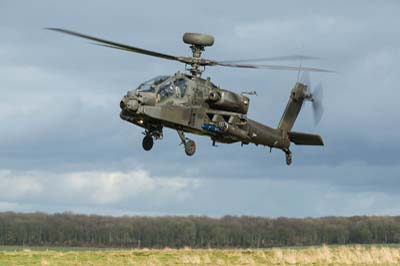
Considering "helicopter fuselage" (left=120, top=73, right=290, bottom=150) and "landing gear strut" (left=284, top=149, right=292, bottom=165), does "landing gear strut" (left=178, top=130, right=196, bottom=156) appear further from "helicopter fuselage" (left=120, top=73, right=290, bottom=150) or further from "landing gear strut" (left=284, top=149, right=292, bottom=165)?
"landing gear strut" (left=284, top=149, right=292, bottom=165)

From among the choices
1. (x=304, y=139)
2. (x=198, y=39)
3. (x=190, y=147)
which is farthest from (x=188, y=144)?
(x=304, y=139)

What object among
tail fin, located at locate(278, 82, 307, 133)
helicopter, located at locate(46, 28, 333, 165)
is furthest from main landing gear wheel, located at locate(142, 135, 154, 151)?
tail fin, located at locate(278, 82, 307, 133)

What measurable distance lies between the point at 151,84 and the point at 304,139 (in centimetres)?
1046

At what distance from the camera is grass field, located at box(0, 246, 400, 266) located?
35031mm

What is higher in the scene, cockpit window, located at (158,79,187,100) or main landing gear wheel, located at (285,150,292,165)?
cockpit window, located at (158,79,187,100)

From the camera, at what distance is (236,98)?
42281 millimetres

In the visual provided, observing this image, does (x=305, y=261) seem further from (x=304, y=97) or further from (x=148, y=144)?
(x=304, y=97)

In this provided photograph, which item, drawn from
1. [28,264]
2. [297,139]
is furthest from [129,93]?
[297,139]

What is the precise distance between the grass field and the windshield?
254 inches

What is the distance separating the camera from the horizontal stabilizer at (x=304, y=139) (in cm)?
4669

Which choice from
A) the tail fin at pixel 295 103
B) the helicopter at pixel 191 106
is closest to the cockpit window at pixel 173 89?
the helicopter at pixel 191 106

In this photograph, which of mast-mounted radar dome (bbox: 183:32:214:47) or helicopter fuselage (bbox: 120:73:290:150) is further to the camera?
mast-mounted radar dome (bbox: 183:32:214:47)

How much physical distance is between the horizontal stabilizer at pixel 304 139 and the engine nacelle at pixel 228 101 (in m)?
5.17

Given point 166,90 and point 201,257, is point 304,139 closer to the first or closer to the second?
point 166,90
